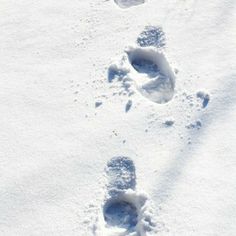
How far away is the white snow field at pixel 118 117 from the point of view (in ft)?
5.08

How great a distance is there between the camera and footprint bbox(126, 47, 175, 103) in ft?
5.95

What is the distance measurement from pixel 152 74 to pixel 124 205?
0.53m

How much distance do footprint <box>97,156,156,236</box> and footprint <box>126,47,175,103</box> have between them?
30 centimetres

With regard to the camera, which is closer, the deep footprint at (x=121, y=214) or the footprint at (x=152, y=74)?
the deep footprint at (x=121, y=214)

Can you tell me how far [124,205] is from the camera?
5.20ft

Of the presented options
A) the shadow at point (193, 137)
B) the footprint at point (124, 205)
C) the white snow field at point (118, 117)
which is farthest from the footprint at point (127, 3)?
the footprint at point (124, 205)

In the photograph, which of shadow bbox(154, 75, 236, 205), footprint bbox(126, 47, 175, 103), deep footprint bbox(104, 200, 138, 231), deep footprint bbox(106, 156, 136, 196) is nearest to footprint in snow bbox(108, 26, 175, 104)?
footprint bbox(126, 47, 175, 103)

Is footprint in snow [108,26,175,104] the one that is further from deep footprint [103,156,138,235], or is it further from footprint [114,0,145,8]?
deep footprint [103,156,138,235]

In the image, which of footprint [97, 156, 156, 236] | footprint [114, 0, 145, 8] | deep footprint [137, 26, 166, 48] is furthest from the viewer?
footprint [114, 0, 145, 8]

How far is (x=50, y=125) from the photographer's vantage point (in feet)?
5.79

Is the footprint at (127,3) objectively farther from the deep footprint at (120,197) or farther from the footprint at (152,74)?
the deep footprint at (120,197)

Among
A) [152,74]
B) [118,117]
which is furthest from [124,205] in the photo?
[152,74]

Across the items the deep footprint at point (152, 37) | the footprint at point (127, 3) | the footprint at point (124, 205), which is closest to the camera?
the footprint at point (124, 205)

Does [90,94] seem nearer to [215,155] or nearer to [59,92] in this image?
[59,92]
